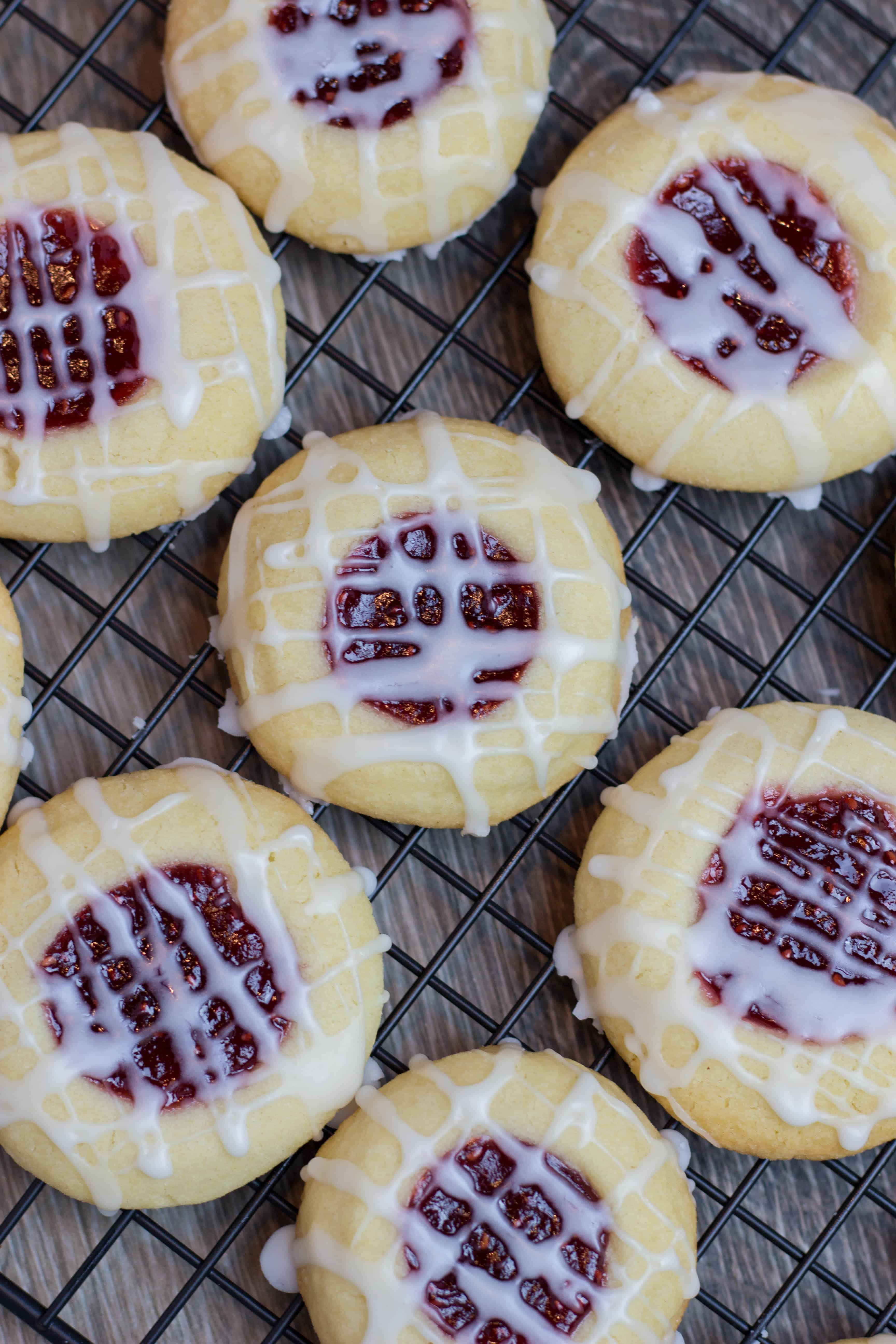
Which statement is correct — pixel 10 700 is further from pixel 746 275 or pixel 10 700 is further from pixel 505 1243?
pixel 746 275

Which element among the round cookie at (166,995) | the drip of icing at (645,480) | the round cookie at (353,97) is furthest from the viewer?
the drip of icing at (645,480)

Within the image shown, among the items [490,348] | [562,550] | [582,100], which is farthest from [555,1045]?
[582,100]

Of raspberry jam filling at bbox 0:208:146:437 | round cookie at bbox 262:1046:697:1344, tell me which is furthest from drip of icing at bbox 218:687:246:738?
round cookie at bbox 262:1046:697:1344

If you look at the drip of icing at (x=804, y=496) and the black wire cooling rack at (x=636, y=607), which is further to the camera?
the drip of icing at (x=804, y=496)

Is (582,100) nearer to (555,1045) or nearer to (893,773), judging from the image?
(893,773)

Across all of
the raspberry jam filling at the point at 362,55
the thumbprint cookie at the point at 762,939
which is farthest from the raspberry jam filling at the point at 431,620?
the raspberry jam filling at the point at 362,55

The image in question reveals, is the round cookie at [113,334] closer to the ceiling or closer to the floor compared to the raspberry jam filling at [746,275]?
closer to the floor

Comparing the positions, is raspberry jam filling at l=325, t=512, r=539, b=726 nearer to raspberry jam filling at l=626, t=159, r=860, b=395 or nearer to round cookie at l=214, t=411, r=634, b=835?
round cookie at l=214, t=411, r=634, b=835

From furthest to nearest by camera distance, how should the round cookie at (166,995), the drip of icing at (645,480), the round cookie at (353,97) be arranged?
the drip of icing at (645,480) → the round cookie at (353,97) → the round cookie at (166,995)

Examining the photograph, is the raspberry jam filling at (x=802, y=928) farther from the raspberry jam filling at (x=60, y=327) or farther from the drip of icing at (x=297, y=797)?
the raspberry jam filling at (x=60, y=327)
